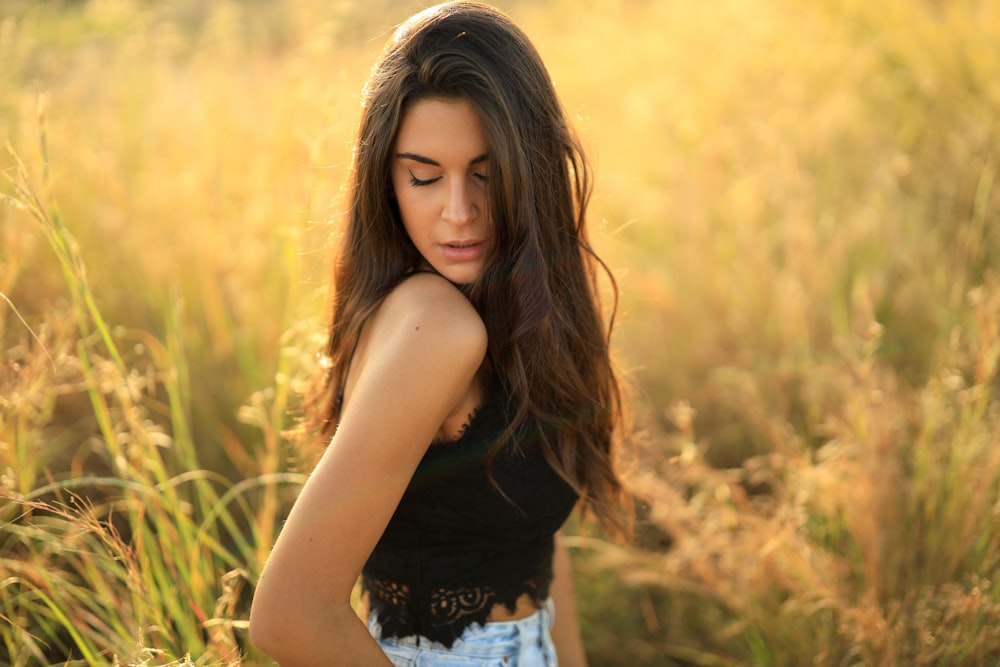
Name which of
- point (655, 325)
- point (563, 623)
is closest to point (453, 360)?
point (563, 623)

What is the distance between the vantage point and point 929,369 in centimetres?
298

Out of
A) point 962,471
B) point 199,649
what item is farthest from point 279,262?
point 962,471

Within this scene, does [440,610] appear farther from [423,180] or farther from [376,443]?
[423,180]

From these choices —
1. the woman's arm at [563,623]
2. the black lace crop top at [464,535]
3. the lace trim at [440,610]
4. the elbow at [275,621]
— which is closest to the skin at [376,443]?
the elbow at [275,621]

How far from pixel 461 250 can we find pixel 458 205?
90 millimetres

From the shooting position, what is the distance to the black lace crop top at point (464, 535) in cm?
145

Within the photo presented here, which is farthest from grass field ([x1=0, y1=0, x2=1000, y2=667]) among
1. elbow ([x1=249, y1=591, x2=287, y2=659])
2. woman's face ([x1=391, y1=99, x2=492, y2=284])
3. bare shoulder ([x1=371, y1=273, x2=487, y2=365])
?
bare shoulder ([x1=371, y1=273, x2=487, y2=365])

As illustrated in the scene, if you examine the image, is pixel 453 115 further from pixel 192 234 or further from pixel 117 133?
pixel 117 133

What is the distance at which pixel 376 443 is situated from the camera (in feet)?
3.98

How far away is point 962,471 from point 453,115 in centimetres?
167

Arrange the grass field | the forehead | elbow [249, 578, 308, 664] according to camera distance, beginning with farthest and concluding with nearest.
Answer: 1. the grass field
2. the forehead
3. elbow [249, 578, 308, 664]

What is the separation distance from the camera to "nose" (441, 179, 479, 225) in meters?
1.42

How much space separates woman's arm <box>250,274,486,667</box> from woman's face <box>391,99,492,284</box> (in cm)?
22

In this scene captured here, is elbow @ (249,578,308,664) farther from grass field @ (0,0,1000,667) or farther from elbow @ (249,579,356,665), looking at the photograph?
grass field @ (0,0,1000,667)
